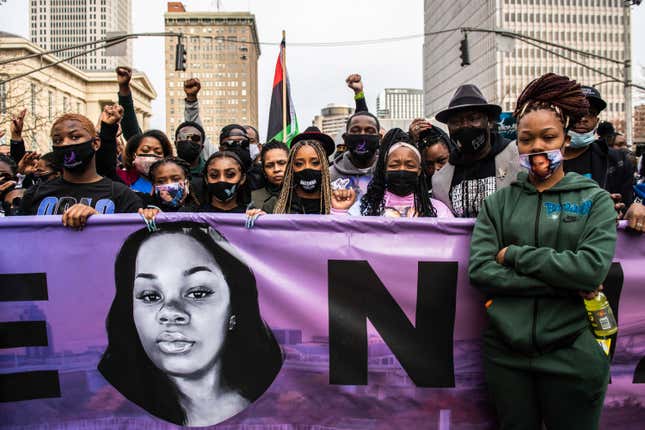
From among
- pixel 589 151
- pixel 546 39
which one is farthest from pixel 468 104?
pixel 546 39

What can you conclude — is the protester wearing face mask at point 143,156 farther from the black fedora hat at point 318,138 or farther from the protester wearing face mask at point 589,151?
the protester wearing face mask at point 589,151

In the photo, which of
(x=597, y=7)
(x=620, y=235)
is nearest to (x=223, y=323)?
(x=620, y=235)

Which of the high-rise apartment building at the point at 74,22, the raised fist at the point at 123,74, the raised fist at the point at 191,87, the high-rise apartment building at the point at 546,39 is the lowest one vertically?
the raised fist at the point at 123,74

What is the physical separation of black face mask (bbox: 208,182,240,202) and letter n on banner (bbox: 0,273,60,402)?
1173 mm

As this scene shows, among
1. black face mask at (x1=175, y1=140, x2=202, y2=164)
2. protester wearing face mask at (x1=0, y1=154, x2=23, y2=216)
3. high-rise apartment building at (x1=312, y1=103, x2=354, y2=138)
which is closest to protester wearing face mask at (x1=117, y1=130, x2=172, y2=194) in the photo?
black face mask at (x1=175, y1=140, x2=202, y2=164)

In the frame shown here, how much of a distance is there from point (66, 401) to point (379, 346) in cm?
162

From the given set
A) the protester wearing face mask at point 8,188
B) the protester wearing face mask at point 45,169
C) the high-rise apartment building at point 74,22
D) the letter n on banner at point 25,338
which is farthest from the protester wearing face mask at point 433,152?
the high-rise apartment building at point 74,22

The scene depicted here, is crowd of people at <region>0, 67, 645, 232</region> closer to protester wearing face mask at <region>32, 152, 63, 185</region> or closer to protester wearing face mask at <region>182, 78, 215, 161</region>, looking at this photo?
protester wearing face mask at <region>32, 152, 63, 185</region>

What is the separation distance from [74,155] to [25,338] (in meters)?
1.03

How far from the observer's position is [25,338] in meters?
3.00

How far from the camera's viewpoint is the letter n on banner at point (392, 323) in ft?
9.63

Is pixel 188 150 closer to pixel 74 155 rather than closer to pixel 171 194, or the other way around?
pixel 171 194

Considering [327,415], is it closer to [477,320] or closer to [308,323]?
[308,323]

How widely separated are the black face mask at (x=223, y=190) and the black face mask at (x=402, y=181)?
101 cm
